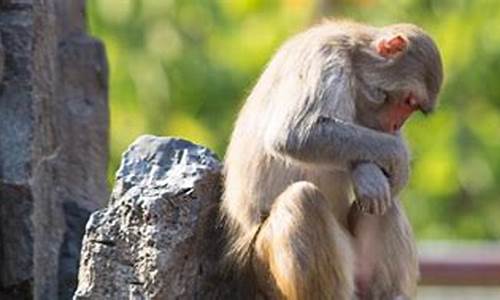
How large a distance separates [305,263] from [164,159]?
62 cm

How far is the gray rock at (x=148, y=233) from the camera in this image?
7.16m

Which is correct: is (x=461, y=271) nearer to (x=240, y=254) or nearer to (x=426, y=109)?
(x=426, y=109)

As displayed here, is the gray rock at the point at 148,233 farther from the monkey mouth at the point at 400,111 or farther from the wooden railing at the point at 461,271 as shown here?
the wooden railing at the point at 461,271

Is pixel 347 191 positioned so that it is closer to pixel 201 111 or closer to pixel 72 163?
pixel 72 163

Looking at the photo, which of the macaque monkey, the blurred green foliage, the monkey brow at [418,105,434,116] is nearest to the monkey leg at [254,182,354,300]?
the macaque monkey

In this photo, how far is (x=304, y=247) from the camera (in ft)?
24.3

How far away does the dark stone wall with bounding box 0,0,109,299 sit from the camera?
303 inches

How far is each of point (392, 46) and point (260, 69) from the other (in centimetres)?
749

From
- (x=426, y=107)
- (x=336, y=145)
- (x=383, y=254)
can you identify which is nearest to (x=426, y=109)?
(x=426, y=107)

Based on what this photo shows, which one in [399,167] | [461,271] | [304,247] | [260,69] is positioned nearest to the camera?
[304,247]

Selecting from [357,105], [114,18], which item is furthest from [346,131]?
[114,18]

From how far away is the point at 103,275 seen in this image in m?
7.20

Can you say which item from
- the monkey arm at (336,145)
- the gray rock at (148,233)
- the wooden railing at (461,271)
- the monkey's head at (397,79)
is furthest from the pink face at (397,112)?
the wooden railing at (461,271)

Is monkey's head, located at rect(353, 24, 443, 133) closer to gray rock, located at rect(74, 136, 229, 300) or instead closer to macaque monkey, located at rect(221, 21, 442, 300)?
macaque monkey, located at rect(221, 21, 442, 300)
